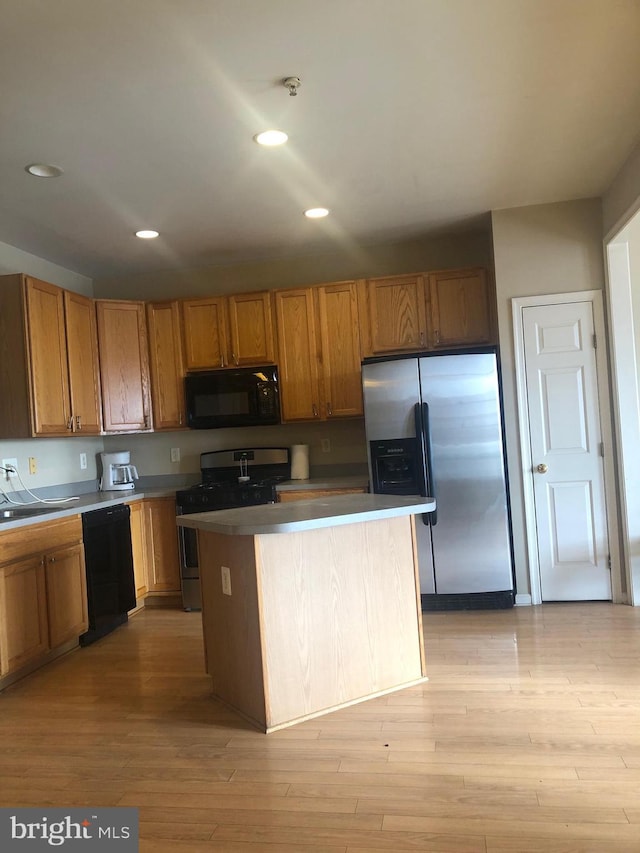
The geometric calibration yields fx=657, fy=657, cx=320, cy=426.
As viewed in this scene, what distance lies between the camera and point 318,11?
2135 millimetres

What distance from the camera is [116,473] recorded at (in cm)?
507

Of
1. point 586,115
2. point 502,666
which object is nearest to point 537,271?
point 586,115

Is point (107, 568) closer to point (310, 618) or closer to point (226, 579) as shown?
point (226, 579)

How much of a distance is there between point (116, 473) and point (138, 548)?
0.70 m

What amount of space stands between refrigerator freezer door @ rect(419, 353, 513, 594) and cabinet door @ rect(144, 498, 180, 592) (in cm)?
188

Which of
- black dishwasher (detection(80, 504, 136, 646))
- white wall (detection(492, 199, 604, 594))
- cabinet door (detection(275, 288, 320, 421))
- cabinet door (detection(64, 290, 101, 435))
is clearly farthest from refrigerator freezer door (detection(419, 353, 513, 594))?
cabinet door (detection(64, 290, 101, 435))

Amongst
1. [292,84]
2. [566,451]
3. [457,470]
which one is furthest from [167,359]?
[566,451]

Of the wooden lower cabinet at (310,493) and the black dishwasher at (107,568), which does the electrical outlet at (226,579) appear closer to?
the black dishwasher at (107,568)

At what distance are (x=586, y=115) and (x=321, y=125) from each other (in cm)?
121

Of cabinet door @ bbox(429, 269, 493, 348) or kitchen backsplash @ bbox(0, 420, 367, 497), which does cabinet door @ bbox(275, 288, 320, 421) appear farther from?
cabinet door @ bbox(429, 269, 493, 348)

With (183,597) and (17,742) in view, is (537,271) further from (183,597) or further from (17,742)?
(17,742)

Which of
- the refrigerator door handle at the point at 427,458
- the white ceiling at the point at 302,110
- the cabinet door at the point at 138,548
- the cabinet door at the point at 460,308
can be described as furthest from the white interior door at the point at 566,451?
the cabinet door at the point at 138,548

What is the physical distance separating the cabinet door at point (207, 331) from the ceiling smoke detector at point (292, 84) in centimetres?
247
